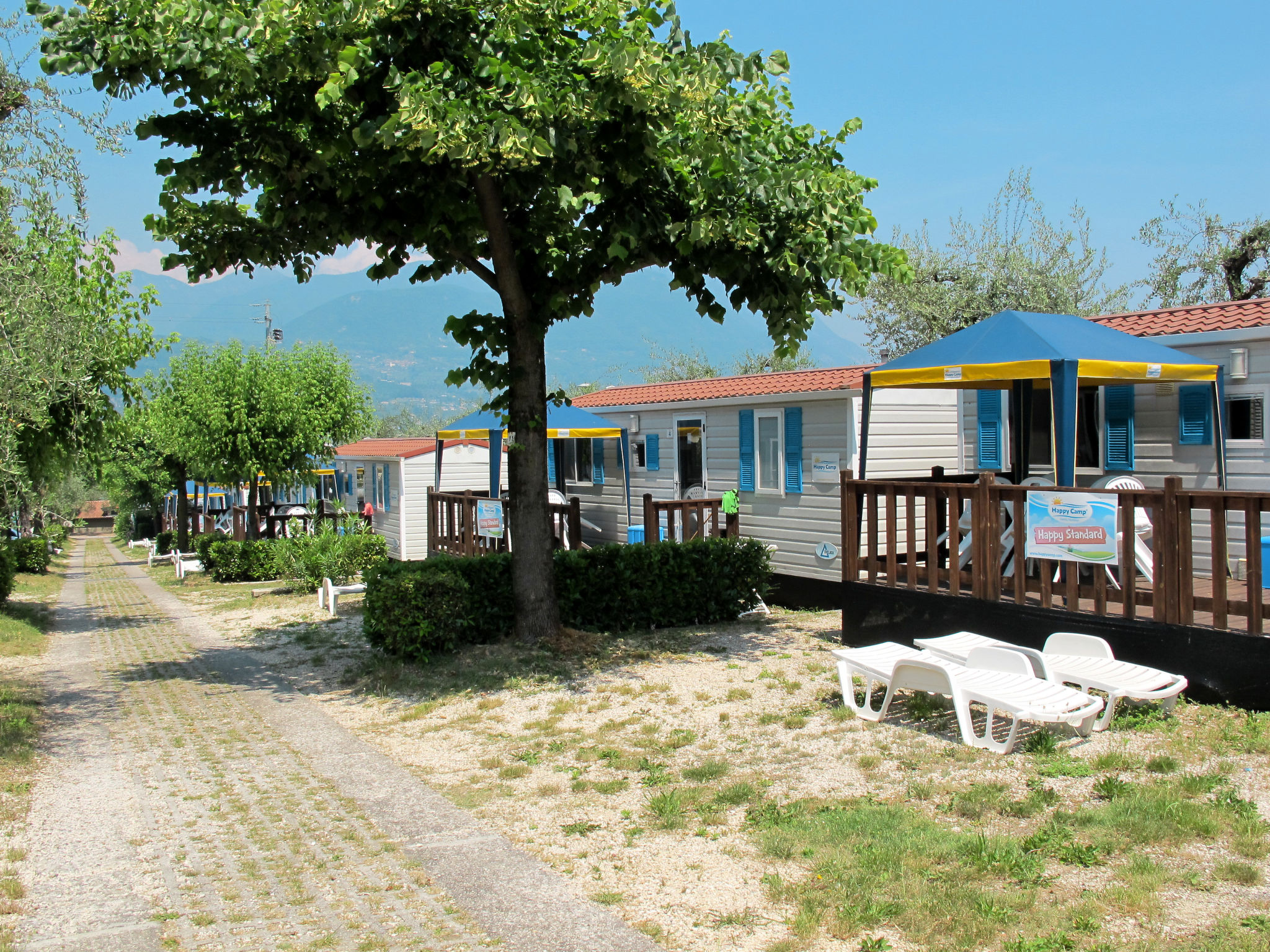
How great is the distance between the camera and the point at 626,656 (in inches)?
351

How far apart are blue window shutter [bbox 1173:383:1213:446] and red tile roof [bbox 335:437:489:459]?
11.6 metres

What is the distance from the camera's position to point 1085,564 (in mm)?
A: 7613

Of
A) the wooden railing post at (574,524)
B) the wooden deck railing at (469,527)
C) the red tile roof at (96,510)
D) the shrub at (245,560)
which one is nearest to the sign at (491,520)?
the wooden deck railing at (469,527)

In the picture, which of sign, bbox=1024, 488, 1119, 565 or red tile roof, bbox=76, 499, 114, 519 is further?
red tile roof, bbox=76, 499, 114, 519

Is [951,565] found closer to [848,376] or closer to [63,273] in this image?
[848,376]

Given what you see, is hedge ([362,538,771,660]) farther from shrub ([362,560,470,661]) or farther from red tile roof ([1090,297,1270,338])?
red tile roof ([1090,297,1270,338])

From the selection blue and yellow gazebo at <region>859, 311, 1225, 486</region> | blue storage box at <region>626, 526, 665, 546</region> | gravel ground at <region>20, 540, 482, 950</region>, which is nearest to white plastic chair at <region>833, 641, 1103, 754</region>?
blue and yellow gazebo at <region>859, 311, 1225, 486</region>

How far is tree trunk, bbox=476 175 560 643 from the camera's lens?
8.89 m

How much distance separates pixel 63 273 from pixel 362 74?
6996mm

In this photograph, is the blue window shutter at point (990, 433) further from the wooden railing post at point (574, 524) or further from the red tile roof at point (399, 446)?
the red tile roof at point (399, 446)

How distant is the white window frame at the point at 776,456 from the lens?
12383 millimetres

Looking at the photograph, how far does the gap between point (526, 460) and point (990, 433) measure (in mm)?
5471

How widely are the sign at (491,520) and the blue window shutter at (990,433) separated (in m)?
5.51

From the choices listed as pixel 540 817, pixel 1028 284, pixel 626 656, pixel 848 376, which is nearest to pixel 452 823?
pixel 540 817
